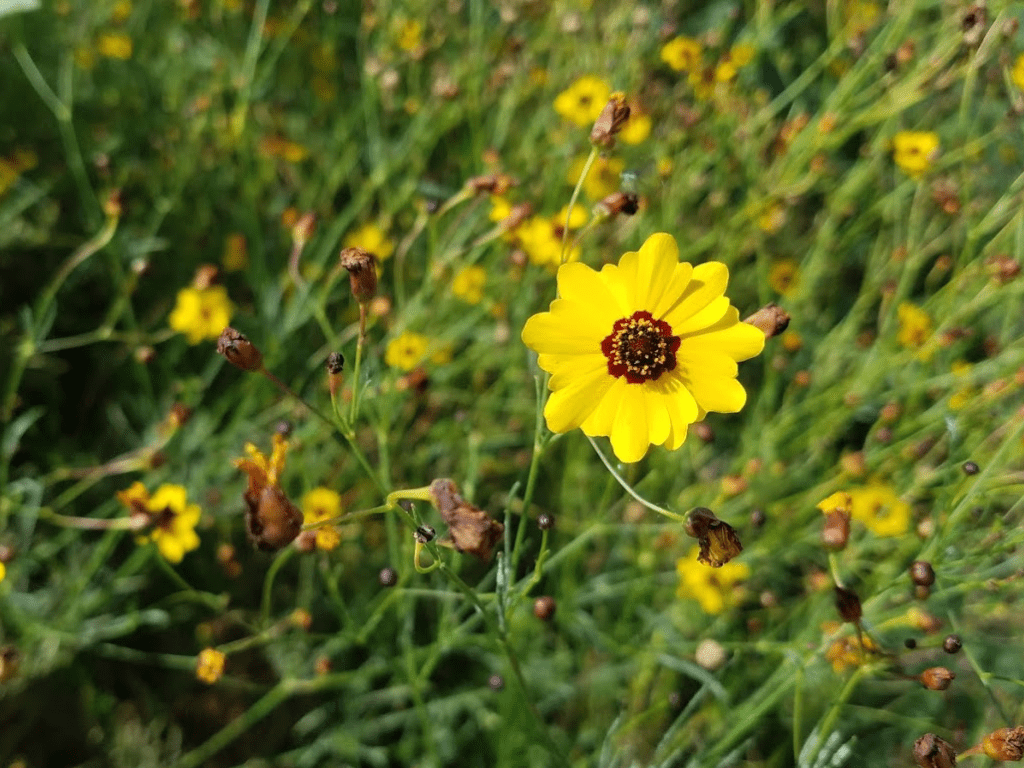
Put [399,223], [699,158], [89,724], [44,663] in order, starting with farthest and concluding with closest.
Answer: [399,223]
[699,158]
[89,724]
[44,663]

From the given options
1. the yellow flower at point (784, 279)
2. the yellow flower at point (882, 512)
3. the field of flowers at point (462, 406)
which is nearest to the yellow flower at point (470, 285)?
the field of flowers at point (462, 406)

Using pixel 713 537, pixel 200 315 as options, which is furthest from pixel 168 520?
pixel 713 537

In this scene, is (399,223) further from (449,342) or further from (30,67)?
(30,67)

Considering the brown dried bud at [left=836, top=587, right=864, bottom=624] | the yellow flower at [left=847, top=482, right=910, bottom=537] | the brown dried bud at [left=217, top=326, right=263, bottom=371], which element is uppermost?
the brown dried bud at [left=217, top=326, right=263, bottom=371]

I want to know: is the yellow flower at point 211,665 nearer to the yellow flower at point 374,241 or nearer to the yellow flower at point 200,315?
the yellow flower at point 200,315

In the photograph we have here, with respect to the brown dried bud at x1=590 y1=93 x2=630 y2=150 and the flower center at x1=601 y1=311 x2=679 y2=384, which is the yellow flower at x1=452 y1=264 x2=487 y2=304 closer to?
the brown dried bud at x1=590 y1=93 x2=630 y2=150

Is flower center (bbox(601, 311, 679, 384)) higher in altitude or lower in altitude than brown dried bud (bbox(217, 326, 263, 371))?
lower

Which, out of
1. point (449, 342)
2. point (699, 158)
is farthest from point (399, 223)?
point (699, 158)

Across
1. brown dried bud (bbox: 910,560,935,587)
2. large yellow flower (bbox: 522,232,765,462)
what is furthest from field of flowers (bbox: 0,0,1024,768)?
large yellow flower (bbox: 522,232,765,462)
